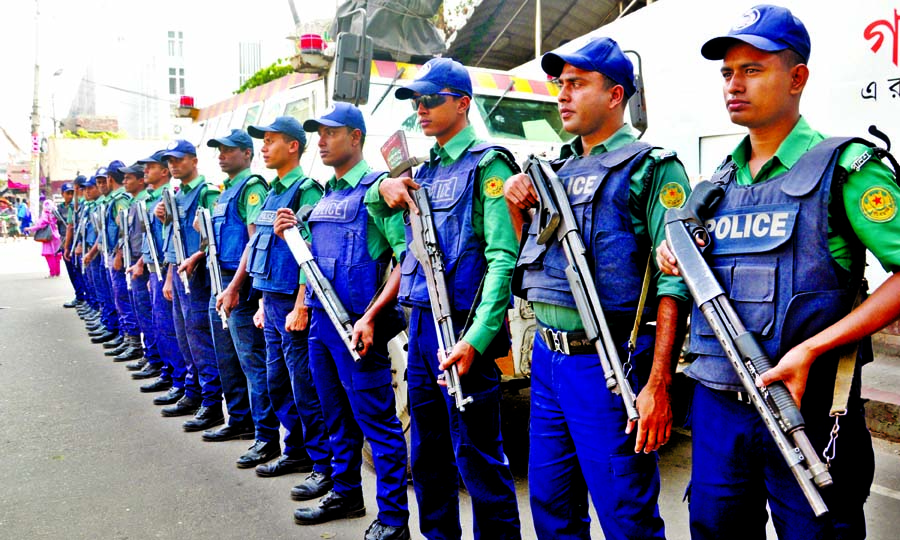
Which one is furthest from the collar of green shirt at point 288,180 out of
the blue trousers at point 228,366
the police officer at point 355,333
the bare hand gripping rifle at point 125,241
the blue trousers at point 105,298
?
the blue trousers at point 105,298

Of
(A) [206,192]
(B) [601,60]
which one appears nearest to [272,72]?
(A) [206,192]

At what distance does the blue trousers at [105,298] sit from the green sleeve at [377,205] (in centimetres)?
641

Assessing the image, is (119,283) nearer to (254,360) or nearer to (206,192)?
(206,192)

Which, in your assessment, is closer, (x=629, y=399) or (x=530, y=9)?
(x=629, y=399)

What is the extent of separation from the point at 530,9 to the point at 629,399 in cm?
957

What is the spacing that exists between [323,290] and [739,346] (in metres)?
2.04

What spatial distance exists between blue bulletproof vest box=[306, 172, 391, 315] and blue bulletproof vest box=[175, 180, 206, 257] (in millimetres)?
2062

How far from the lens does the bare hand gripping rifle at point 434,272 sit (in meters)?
2.60

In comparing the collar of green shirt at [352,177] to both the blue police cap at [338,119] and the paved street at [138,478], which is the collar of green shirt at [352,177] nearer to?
the blue police cap at [338,119]

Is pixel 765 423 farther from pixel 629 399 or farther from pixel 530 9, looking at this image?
pixel 530 9

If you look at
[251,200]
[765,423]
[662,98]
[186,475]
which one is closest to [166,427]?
[186,475]

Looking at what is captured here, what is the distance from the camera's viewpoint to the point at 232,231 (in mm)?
4684

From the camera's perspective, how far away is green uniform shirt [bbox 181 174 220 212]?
5391 mm

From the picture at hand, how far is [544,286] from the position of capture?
2373 mm
